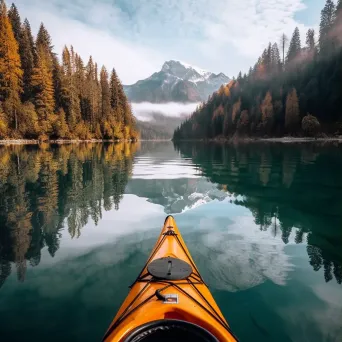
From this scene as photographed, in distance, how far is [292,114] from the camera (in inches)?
2461

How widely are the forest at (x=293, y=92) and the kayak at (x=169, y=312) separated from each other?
61599 mm

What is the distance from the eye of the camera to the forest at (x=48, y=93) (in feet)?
138

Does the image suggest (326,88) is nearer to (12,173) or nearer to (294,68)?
(294,68)

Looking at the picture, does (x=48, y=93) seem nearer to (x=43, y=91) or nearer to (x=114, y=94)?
(x=43, y=91)

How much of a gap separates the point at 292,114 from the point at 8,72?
58.2 meters

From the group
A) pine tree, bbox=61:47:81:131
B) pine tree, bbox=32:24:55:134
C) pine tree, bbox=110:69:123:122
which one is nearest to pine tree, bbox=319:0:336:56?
pine tree, bbox=110:69:123:122

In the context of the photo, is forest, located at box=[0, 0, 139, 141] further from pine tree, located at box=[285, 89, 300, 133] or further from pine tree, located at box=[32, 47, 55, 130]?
pine tree, located at box=[285, 89, 300, 133]

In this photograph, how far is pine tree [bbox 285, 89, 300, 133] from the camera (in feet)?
204

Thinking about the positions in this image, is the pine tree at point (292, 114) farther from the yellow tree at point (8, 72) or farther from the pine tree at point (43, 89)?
the yellow tree at point (8, 72)

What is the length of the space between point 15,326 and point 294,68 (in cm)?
8532

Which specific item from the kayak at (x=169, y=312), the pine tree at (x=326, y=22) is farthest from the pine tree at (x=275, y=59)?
the kayak at (x=169, y=312)

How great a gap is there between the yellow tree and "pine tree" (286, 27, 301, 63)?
234 ft

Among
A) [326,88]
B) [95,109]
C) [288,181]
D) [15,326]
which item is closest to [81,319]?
[15,326]

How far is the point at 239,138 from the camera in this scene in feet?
275
